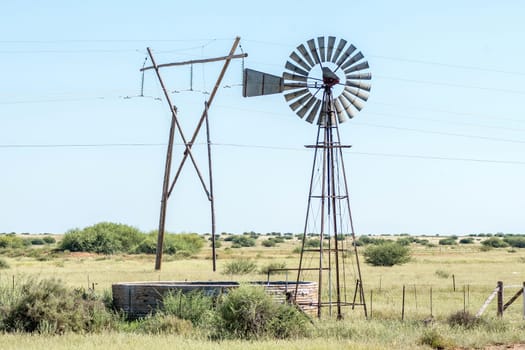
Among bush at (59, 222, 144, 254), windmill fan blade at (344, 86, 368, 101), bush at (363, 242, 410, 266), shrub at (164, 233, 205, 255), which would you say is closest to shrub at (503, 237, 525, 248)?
shrub at (164, 233, 205, 255)

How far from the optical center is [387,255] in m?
61.4

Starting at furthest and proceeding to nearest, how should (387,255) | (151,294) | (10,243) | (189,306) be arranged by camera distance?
1. (10,243)
2. (387,255)
3. (151,294)
4. (189,306)

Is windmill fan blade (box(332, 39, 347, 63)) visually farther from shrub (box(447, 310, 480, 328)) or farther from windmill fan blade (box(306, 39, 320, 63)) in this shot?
shrub (box(447, 310, 480, 328))

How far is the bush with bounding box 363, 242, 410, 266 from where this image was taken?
61375mm

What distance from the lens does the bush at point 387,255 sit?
6138cm

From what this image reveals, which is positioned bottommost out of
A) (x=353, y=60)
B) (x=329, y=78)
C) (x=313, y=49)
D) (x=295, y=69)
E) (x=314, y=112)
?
(x=314, y=112)

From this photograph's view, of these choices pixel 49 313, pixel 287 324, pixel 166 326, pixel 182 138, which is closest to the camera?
pixel 287 324

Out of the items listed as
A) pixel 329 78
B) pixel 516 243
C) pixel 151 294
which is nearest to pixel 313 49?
pixel 329 78

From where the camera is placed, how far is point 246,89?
28.2 metres

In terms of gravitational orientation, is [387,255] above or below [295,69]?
below

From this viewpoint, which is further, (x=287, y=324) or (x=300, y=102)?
(x=300, y=102)

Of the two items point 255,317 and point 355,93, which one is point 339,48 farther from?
point 255,317

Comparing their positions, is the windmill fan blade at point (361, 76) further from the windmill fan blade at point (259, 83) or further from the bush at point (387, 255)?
the bush at point (387, 255)

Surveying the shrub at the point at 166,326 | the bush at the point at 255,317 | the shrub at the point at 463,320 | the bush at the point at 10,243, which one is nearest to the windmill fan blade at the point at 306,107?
the bush at the point at 255,317
